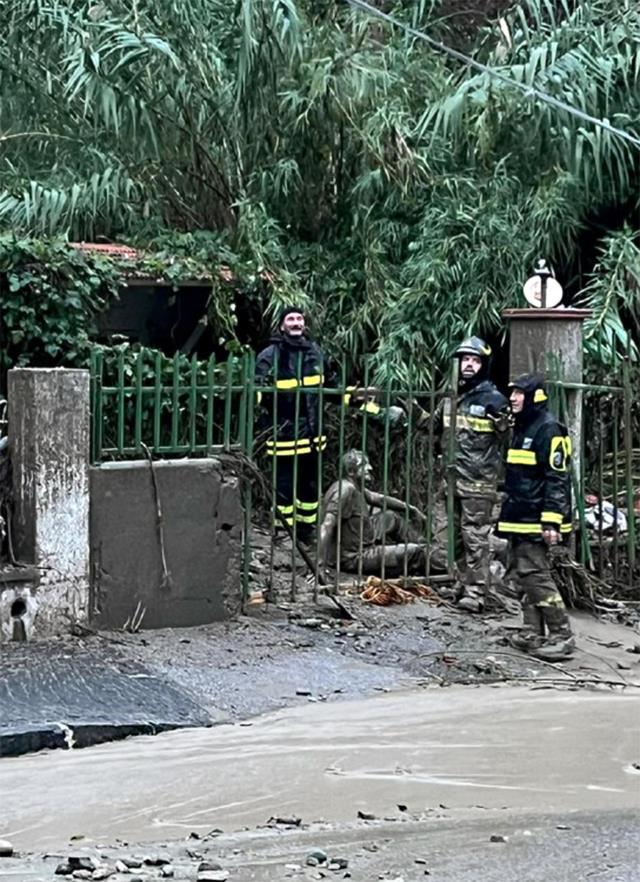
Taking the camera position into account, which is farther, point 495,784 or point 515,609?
point 515,609

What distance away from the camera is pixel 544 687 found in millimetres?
7355

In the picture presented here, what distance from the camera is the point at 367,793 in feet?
17.8

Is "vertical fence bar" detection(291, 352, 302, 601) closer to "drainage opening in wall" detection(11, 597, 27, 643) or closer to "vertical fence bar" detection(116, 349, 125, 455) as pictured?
"vertical fence bar" detection(116, 349, 125, 455)

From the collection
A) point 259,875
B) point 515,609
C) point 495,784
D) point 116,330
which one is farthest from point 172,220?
point 259,875

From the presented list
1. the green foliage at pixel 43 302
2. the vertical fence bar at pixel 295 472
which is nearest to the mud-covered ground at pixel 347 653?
the vertical fence bar at pixel 295 472

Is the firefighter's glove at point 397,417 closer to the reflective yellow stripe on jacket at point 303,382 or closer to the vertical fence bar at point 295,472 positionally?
the reflective yellow stripe on jacket at point 303,382

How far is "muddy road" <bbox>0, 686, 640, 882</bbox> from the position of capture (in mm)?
4648

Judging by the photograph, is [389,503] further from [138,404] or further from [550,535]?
[138,404]

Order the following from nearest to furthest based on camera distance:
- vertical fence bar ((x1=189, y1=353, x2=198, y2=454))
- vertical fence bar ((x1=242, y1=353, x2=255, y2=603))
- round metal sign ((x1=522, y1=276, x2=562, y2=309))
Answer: vertical fence bar ((x1=189, y1=353, x2=198, y2=454))
vertical fence bar ((x1=242, y1=353, x2=255, y2=603))
round metal sign ((x1=522, y1=276, x2=562, y2=309))

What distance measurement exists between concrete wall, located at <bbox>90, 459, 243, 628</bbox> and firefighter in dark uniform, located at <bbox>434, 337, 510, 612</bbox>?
1.72 m

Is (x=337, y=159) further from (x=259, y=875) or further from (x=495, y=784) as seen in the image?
(x=259, y=875)

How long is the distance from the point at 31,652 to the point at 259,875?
2.92 metres

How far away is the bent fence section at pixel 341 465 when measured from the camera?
8.18 meters

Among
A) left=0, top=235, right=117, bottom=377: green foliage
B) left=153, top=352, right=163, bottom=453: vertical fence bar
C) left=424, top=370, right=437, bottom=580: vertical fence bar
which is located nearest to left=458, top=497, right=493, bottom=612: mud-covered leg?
left=424, top=370, right=437, bottom=580: vertical fence bar
